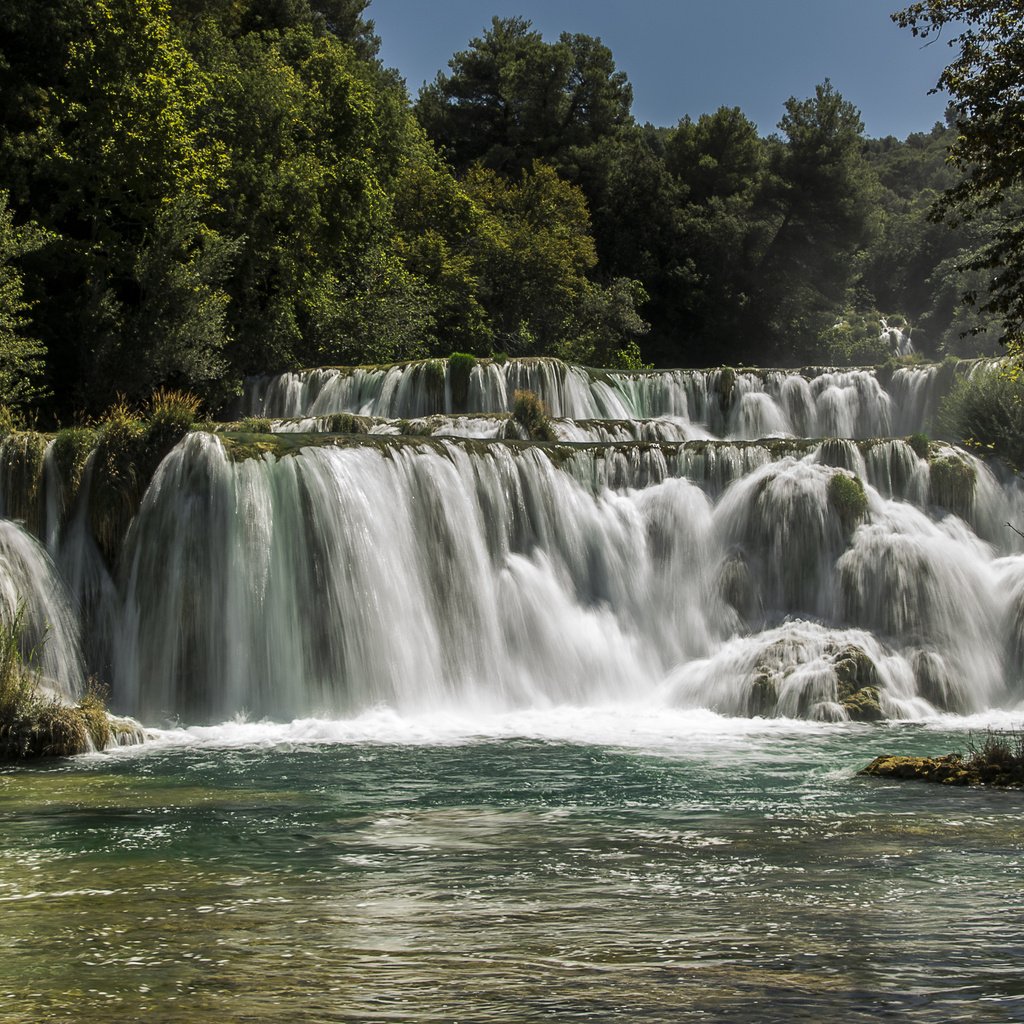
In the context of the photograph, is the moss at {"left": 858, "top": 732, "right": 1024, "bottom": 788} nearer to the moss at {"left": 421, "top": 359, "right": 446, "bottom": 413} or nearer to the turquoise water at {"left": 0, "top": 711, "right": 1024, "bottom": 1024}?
the turquoise water at {"left": 0, "top": 711, "right": 1024, "bottom": 1024}

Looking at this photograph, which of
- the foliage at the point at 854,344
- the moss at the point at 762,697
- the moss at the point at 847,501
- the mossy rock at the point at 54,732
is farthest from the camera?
the foliage at the point at 854,344

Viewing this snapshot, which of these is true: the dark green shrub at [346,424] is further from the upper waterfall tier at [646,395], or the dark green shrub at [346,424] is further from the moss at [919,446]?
the moss at [919,446]

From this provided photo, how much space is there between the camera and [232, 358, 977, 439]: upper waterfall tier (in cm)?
3447

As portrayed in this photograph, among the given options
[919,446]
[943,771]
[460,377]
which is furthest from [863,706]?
[460,377]

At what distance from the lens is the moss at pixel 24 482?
20.9 meters

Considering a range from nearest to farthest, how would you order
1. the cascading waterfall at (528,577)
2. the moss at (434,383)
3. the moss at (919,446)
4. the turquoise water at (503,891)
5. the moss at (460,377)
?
1. the turquoise water at (503,891)
2. the cascading waterfall at (528,577)
3. the moss at (919,446)
4. the moss at (434,383)
5. the moss at (460,377)

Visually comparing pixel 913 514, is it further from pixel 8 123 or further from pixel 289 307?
pixel 8 123

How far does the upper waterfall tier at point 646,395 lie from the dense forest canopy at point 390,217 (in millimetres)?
3100

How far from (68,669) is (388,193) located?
33.7 m

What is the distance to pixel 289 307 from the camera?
39625 millimetres

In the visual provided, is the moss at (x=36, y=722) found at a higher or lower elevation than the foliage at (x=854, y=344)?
lower

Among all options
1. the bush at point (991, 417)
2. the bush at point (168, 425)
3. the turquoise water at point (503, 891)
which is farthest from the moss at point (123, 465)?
the bush at point (991, 417)

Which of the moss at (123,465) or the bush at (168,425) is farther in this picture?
the bush at (168,425)

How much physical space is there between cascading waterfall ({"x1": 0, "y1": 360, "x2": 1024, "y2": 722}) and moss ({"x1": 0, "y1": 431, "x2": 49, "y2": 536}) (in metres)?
0.04
